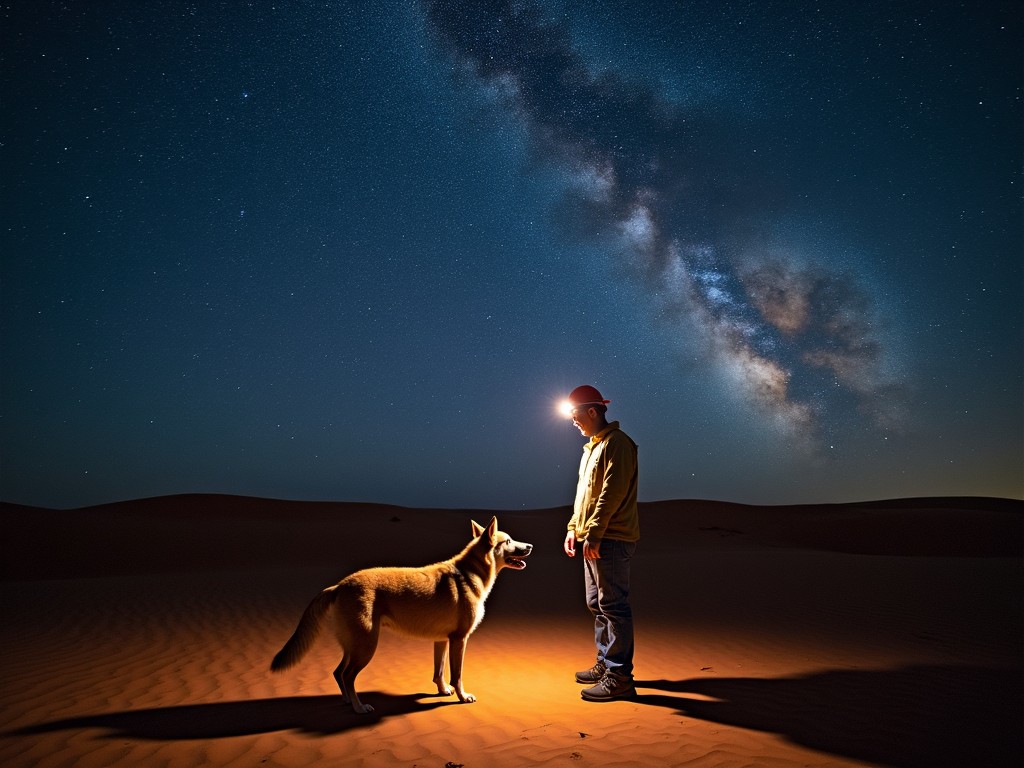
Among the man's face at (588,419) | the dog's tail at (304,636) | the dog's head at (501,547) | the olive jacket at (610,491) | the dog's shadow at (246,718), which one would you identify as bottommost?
the dog's shadow at (246,718)

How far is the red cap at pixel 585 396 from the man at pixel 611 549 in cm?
31

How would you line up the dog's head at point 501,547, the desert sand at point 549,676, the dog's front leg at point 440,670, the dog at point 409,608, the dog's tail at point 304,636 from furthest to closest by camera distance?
the dog's head at point 501,547 → the dog's front leg at point 440,670 → the dog at point 409,608 → the dog's tail at point 304,636 → the desert sand at point 549,676

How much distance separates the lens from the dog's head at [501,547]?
19.3 feet

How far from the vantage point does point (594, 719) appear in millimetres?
4941

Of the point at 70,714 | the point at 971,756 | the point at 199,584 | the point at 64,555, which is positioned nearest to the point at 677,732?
the point at 971,756

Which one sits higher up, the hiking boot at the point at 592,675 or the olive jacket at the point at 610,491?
the olive jacket at the point at 610,491

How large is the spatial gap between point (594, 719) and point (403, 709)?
1.71m

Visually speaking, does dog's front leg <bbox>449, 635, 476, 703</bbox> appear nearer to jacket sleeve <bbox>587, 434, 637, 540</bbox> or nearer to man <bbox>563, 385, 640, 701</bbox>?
man <bbox>563, 385, 640, 701</bbox>

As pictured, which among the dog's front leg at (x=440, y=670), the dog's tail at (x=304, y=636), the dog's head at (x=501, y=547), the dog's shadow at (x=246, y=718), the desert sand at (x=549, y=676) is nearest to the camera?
the desert sand at (x=549, y=676)

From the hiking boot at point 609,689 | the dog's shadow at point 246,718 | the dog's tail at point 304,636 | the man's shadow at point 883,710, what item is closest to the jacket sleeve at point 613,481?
the hiking boot at point 609,689

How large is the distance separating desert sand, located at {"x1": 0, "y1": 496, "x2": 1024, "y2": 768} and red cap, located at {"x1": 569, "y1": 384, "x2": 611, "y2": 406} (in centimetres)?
286

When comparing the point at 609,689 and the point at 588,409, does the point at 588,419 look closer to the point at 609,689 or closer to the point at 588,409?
the point at 588,409

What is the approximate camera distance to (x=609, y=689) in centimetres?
554

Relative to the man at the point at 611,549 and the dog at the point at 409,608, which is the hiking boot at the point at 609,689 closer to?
the man at the point at 611,549
